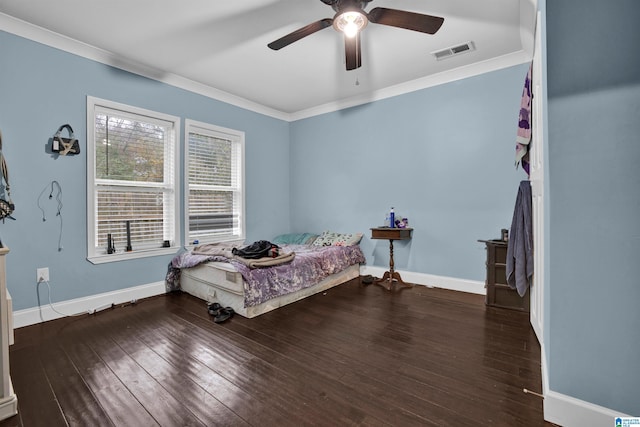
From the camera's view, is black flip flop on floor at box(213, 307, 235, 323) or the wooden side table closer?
black flip flop on floor at box(213, 307, 235, 323)

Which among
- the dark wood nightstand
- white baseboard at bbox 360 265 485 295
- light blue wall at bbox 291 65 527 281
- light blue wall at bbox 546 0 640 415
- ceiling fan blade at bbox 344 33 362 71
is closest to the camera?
light blue wall at bbox 546 0 640 415

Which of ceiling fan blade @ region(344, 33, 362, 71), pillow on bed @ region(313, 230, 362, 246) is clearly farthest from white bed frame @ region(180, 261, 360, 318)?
ceiling fan blade @ region(344, 33, 362, 71)

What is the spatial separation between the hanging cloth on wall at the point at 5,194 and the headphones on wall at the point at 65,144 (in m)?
0.38

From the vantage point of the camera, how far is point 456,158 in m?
3.60

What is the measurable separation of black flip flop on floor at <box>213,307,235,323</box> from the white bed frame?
7 cm

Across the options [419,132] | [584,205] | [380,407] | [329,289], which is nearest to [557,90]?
[584,205]

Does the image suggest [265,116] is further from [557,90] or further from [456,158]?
[557,90]

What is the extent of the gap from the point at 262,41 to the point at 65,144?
2.14 meters

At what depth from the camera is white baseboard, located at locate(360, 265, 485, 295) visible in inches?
137

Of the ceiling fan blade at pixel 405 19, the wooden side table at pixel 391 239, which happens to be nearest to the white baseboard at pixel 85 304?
the wooden side table at pixel 391 239

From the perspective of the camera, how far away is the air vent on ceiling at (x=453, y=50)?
119 inches

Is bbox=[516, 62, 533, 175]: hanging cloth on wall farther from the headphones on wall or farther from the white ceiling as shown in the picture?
the headphones on wall

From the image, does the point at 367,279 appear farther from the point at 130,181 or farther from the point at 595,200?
the point at 130,181

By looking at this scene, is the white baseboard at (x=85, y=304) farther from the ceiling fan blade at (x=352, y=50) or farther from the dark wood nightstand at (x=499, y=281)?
the dark wood nightstand at (x=499, y=281)
